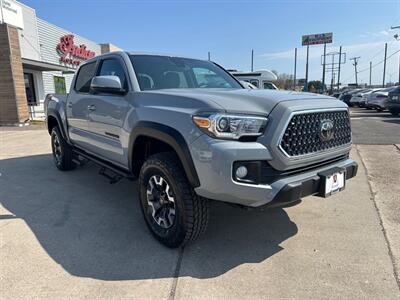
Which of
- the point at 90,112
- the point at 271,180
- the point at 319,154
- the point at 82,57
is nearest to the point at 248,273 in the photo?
the point at 271,180

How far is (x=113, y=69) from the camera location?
4.00 metres

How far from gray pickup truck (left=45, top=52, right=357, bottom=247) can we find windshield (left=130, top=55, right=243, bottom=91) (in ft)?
0.05

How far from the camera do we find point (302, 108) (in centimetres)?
262

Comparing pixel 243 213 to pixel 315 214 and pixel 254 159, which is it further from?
pixel 254 159

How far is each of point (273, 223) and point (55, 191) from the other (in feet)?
10.4

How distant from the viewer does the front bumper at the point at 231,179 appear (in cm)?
237

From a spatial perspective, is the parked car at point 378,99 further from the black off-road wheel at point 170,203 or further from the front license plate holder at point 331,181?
the black off-road wheel at point 170,203

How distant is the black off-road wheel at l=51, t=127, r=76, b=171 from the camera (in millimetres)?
5681

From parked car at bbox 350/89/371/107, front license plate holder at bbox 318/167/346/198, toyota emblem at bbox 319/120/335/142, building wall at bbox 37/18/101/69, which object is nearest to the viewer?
front license plate holder at bbox 318/167/346/198

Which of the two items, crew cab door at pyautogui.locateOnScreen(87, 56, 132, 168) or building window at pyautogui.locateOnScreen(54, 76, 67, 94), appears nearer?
crew cab door at pyautogui.locateOnScreen(87, 56, 132, 168)

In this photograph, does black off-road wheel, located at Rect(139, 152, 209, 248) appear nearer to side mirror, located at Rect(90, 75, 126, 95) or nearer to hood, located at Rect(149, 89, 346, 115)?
hood, located at Rect(149, 89, 346, 115)

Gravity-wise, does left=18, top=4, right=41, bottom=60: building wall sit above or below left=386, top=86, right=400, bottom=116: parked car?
above

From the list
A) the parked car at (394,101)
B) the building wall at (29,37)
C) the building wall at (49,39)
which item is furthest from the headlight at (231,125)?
the building wall at (49,39)

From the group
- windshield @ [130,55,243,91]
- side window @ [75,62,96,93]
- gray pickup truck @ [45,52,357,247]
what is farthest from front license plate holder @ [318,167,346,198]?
side window @ [75,62,96,93]
